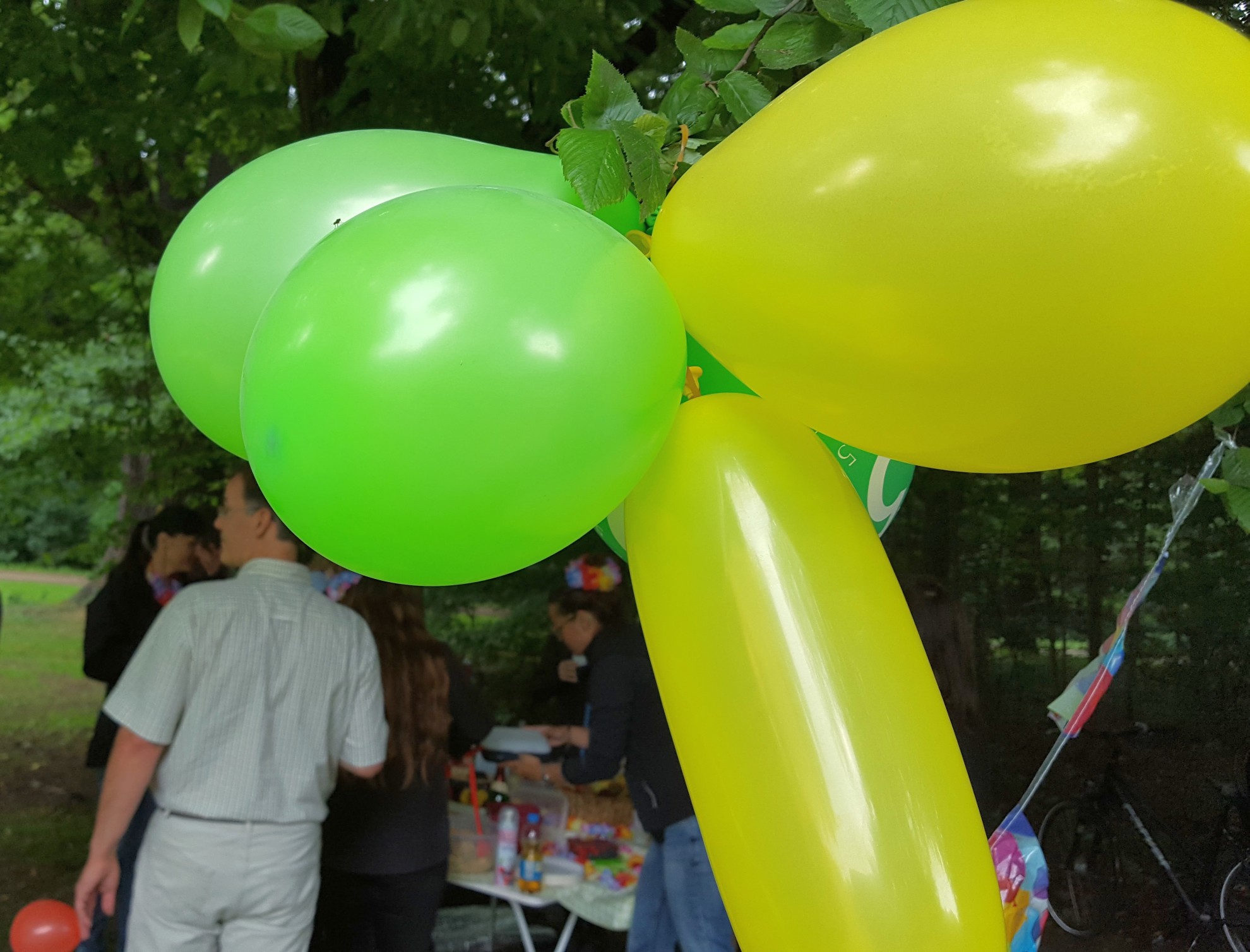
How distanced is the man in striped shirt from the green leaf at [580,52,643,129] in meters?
1.78

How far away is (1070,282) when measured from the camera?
2.49 ft

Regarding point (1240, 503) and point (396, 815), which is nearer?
point (1240, 503)

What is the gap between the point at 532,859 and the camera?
3.14 metres

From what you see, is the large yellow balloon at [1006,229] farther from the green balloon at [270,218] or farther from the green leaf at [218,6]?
the green leaf at [218,6]

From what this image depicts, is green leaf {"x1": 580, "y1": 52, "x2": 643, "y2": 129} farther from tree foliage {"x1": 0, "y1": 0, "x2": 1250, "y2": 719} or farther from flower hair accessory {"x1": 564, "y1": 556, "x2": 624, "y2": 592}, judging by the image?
flower hair accessory {"x1": 564, "y1": 556, "x2": 624, "y2": 592}

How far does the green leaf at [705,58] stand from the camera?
120 cm

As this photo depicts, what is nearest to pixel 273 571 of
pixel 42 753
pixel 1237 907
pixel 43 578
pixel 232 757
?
pixel 232 757

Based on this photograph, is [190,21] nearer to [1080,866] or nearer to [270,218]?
[270,218]

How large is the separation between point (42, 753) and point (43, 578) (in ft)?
34.0

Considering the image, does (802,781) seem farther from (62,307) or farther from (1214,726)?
(62,307)

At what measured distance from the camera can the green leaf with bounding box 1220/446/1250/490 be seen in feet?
4.39

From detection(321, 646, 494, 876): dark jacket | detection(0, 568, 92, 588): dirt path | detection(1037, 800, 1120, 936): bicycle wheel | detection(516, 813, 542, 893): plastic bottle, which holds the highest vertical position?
detection(321, 646, 494, 876): dark jacket

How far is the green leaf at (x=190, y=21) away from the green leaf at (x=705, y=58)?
994 millimetres

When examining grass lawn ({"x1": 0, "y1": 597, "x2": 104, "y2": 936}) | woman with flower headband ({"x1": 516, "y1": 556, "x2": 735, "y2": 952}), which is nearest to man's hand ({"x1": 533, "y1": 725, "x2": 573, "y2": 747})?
woman with flower headband ({"x1": 516, "y1": 556, "x2": 735, "y2": 952})
